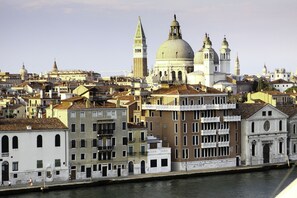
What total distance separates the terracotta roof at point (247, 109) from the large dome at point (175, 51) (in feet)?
92.0

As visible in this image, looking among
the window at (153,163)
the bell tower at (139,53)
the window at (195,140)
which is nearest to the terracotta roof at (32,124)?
the window at (153,163)

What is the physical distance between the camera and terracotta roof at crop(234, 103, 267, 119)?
21734 millimetres

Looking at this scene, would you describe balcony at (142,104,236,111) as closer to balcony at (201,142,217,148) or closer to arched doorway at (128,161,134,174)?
balcony at (201,142,217,148)

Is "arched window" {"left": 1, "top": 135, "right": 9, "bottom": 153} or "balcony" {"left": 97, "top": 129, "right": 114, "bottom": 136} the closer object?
"arched window" {"left": 1, "top": 135, "right": 9, "bottom": 153}

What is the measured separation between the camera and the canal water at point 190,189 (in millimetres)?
15773

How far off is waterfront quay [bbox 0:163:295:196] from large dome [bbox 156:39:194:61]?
29.4 m

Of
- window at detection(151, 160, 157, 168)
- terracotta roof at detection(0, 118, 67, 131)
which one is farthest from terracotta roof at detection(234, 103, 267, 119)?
terracotta roof at detection(0, 118, 67, 131)

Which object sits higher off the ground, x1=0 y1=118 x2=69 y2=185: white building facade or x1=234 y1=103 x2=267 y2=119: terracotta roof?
x1=234 y1=103 x2=267 y2=119: terracotta roof

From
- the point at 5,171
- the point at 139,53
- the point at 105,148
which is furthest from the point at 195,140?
the point at 139,53

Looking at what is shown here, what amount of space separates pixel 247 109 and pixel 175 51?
28.7m

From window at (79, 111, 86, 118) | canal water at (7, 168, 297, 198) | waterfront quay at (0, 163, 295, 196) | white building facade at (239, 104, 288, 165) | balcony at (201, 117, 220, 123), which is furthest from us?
white building facade at (239, 104, 288, 165)

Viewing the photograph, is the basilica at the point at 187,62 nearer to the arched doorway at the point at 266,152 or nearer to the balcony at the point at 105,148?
the arched doorway at the point at 266,152

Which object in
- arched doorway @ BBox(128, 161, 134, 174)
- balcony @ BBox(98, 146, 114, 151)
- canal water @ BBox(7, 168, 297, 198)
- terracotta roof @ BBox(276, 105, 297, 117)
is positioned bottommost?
canal water @ BBox(7, 168, 297, 198)

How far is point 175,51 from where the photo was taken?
50.4 m
